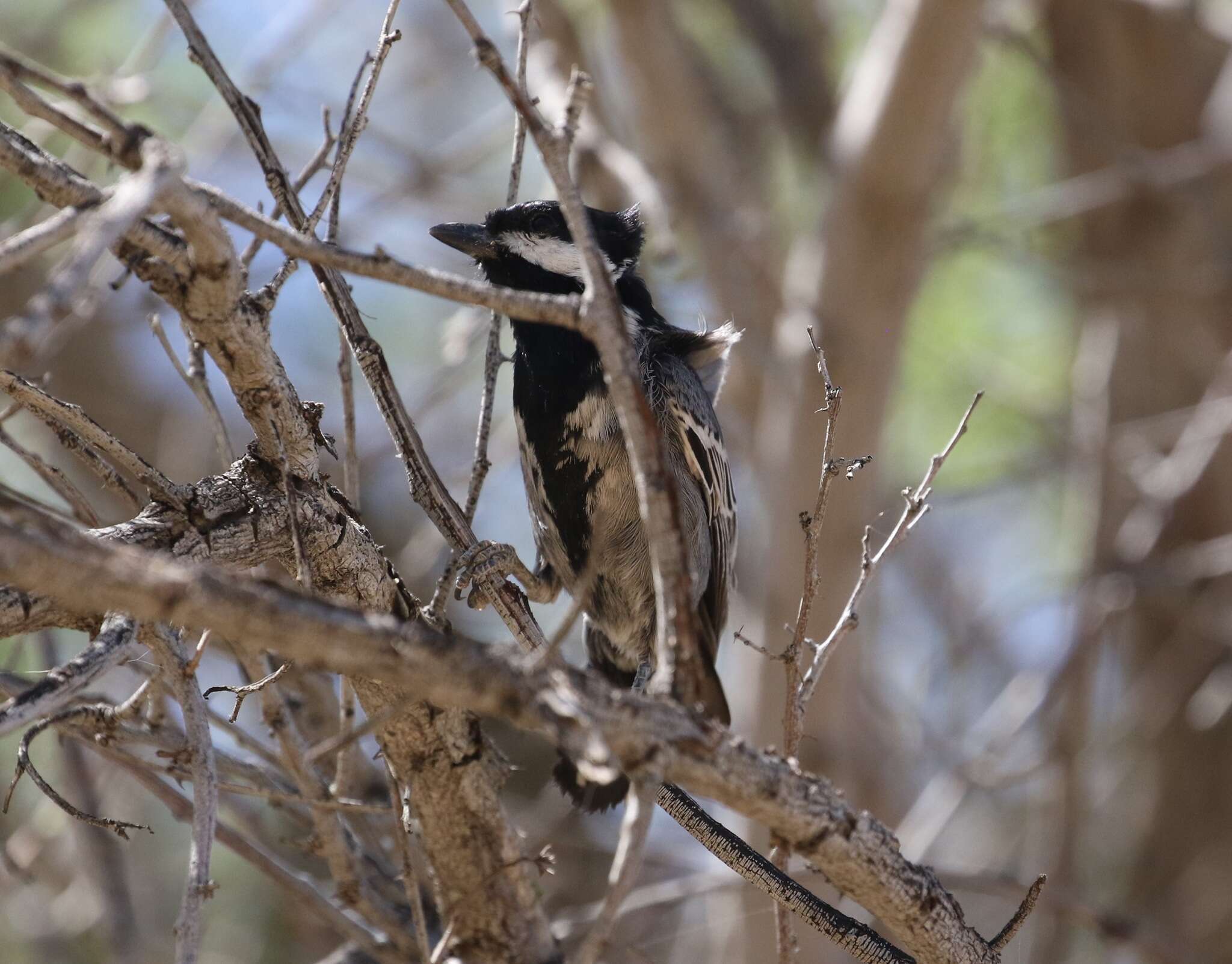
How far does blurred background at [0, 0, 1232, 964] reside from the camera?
16.1ft

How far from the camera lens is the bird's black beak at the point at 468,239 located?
11.7ft

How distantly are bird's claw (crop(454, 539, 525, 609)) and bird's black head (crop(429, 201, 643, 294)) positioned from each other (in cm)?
94

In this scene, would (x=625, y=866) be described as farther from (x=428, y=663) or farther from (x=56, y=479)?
(x=56, y=479)

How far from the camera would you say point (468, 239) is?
11.7ft

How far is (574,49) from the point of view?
546 cm

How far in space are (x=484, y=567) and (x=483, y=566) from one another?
0.01m

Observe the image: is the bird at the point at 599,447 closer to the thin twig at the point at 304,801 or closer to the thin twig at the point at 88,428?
the thin twig at the point at 304,801

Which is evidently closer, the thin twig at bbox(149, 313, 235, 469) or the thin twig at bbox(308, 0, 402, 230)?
the thin twig at bbox(308, 0, 402, 230)

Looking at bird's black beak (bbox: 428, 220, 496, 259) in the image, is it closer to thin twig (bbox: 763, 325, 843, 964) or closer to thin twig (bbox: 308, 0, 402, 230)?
thin twig (bbox: 308, 0, 402, 230)

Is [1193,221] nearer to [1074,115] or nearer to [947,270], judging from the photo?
[1074,115]

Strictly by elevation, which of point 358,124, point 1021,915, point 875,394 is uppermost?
point 875,394

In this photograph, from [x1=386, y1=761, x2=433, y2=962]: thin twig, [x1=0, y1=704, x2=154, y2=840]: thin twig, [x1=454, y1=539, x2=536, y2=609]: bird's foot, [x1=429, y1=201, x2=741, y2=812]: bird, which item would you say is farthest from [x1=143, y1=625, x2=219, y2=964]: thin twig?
[x1=429, y1=201, x2=741, y2=812]: bird

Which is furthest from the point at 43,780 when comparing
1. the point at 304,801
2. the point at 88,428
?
the point at 88,428

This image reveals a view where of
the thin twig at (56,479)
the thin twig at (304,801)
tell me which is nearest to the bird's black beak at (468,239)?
the thin twig at (56,479)
